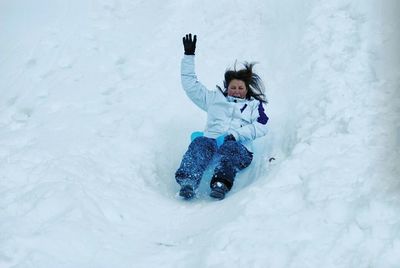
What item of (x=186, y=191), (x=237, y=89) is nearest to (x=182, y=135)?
(x=237, y=89)

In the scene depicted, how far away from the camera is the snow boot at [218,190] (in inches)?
184

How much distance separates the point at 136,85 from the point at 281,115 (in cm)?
170

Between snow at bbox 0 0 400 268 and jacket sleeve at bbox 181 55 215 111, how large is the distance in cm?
48

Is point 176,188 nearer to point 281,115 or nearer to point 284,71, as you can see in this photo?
point 281,115

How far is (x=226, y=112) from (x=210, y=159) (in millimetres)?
602

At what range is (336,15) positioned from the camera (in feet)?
21.8

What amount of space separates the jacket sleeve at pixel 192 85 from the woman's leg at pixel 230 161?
0.65 m

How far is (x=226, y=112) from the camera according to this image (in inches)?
218

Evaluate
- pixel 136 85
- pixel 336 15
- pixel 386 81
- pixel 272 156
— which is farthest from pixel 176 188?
pixel 336 15

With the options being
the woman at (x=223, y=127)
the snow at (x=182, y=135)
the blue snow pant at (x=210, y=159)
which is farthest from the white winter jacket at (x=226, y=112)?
the snow at (x=182, y=135)

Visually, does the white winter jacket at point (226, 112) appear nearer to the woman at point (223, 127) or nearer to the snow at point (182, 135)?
the woman at point (223, 127)

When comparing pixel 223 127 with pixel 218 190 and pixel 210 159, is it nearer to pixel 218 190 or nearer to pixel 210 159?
pixel 210 159

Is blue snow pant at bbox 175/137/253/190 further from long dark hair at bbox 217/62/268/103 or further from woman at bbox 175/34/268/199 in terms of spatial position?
long dark hair at bbox 217/62/268/103

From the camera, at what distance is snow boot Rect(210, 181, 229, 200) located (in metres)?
4.68
